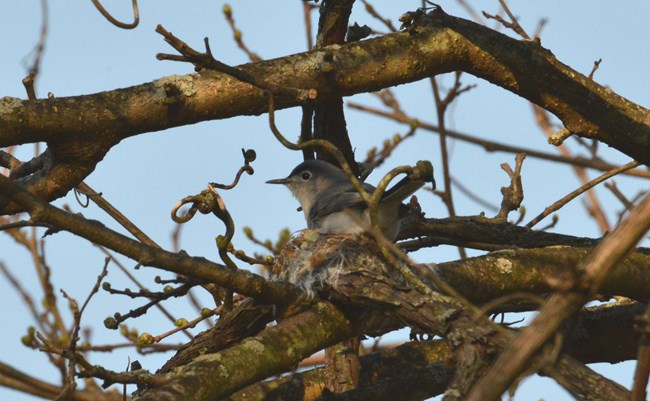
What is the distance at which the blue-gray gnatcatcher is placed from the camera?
4.87 m

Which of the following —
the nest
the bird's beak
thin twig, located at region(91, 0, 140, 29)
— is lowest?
the nest

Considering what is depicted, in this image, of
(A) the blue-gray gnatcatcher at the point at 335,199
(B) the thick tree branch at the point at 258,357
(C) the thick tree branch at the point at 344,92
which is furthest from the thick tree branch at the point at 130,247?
(A) the blue-gray gnatcatcher at the point at 335,199

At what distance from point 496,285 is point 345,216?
1324mm

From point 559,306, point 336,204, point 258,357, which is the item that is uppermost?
point 336,204

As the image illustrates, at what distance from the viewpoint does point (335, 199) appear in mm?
5867

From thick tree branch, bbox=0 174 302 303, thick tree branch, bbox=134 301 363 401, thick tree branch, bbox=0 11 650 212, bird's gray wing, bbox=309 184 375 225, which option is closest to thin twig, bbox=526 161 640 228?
thick tree branch, bbox=0 11 650 212

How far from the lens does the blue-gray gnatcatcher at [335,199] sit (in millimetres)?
4869

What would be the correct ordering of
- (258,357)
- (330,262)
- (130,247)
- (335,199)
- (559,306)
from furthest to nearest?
(335,199)
(330,262)
(258,357)
(130,247)
(559,306)

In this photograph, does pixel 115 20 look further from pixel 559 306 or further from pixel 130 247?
pixel 559 306

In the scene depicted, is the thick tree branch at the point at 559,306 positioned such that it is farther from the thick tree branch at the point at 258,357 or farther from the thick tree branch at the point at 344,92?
the thick tree branch at the point at 344,92

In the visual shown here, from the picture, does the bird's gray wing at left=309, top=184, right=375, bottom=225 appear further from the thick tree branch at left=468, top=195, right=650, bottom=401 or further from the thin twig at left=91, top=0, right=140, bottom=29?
the thick tree branch at left=468, top=195, right=650, bottom=401

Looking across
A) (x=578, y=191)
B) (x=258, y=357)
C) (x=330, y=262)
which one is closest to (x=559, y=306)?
(x=258, y=357)

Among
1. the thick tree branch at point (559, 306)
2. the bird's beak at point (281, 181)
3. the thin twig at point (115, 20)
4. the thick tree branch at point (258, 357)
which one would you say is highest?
the bird's beak at point (281, 181)

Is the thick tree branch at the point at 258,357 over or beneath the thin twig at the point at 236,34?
beneath
